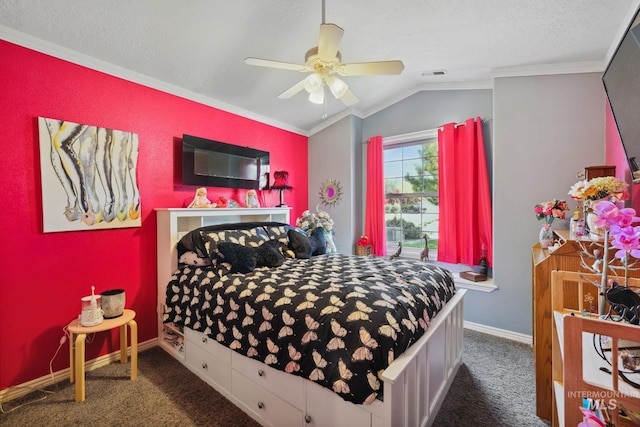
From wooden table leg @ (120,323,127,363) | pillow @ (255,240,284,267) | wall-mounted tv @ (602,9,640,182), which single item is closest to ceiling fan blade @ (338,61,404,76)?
wall-mounted tv @ (602,9,640,182)

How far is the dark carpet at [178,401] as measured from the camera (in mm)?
1723

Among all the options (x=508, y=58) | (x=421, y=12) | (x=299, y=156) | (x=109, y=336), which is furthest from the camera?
(x=299, y=156)

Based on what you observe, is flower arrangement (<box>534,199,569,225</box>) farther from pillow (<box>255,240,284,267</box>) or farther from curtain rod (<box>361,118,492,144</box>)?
pillow (<box>255,240,284,267</box>)

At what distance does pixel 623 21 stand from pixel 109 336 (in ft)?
15.4

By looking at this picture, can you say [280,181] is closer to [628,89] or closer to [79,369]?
[79,369]

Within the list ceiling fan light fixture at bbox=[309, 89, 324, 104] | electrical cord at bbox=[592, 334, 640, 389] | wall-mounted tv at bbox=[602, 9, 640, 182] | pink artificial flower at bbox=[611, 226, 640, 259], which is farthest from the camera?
ceiling fan light fixture at bbox=[309, 89, 324, 104]

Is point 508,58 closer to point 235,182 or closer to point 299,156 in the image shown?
→ point 299,156

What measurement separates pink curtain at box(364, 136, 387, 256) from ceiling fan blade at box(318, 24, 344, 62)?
2.33m

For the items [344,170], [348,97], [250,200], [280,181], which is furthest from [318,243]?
[348,97]

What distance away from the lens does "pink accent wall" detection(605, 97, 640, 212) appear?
1907 millimetres

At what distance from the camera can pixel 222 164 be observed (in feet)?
10.3

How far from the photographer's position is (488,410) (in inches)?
71.2

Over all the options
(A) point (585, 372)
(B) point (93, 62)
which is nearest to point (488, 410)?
(A) point (585, 372)

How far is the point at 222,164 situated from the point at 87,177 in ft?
4.07
